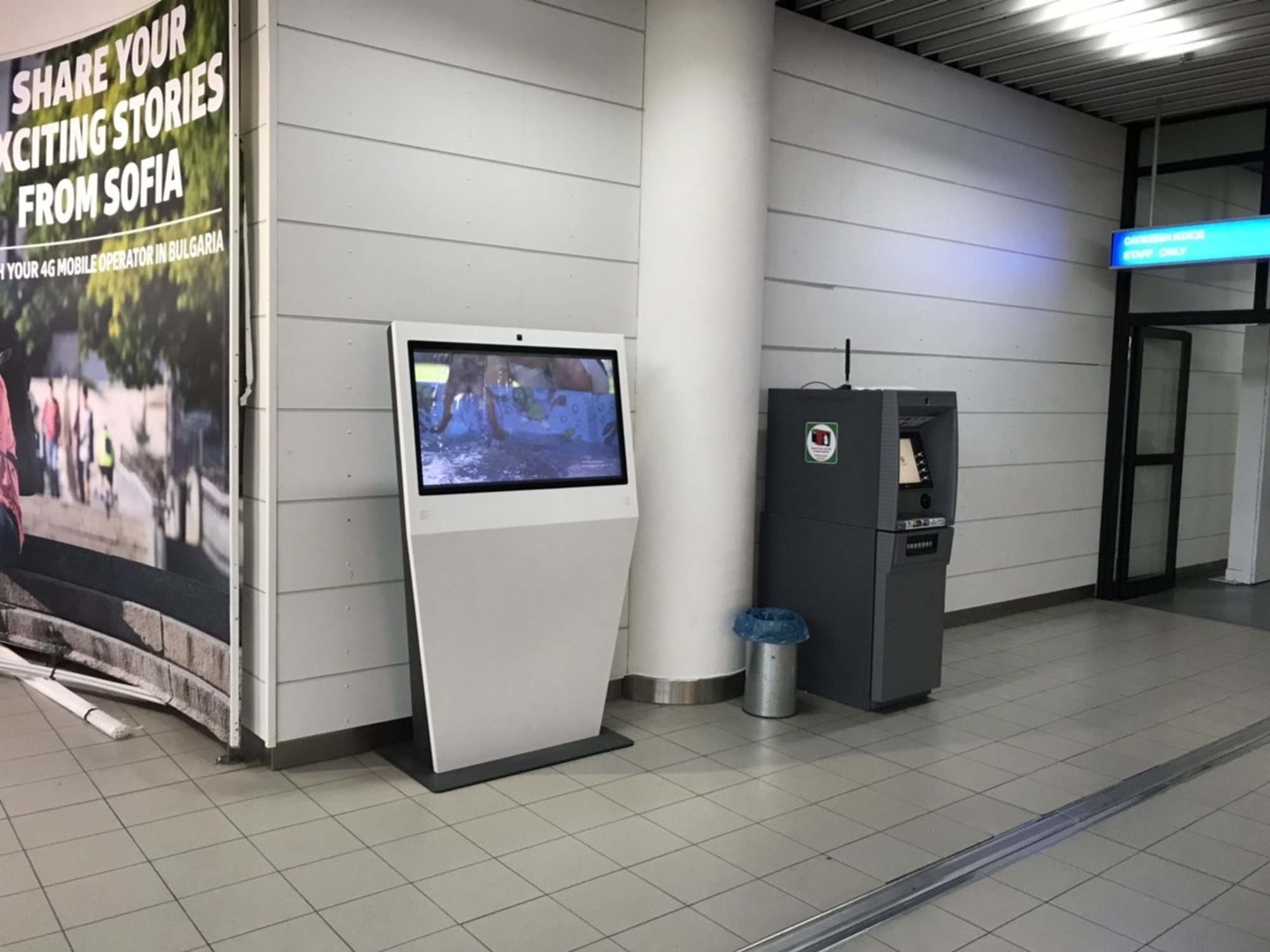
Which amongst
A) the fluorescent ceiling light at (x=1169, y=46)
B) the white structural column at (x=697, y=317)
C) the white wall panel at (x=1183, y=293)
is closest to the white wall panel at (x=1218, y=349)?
the white wall panel at (x=1183, y=293)

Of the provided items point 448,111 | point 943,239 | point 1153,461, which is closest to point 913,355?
point 943,239

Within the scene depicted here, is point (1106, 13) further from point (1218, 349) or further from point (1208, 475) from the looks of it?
point (1208, 475)

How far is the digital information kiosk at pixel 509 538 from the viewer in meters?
3.61

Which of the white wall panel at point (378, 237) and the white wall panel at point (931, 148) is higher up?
the white wall panel at point (931, 148)

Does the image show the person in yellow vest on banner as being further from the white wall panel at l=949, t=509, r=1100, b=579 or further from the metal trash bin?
the white wall panel at l=949, t=509, r=1100, b=579

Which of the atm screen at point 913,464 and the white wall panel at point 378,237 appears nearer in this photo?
the white wall panel at point 378,237

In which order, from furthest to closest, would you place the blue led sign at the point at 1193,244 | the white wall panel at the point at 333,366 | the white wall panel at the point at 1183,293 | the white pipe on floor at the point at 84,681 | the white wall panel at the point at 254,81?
the white wall panel at the point at 1183,293 < the blue led sign at the point at 1193,244 < the white pipe on floor at the point at 84,681 < the white wall panel at the point at 333,366 < the white wall panel at the point at 254,81

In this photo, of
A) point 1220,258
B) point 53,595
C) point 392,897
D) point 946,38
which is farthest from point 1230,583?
point 53,595

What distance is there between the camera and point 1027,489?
6.80 m

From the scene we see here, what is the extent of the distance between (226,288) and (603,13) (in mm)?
1983

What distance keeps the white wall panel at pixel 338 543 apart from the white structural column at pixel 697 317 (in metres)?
1.19

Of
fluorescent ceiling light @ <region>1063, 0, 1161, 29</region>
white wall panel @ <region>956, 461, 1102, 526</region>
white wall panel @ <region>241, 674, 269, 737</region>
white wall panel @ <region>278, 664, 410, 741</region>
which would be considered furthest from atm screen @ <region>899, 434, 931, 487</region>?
white wall panel @ <region>241, 674, 269, 737</region>

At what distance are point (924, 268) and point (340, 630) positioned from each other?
3832 mm

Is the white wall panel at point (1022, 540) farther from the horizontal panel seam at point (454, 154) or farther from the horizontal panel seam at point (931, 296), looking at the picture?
the horizontal panel seam at point (454, 154)
